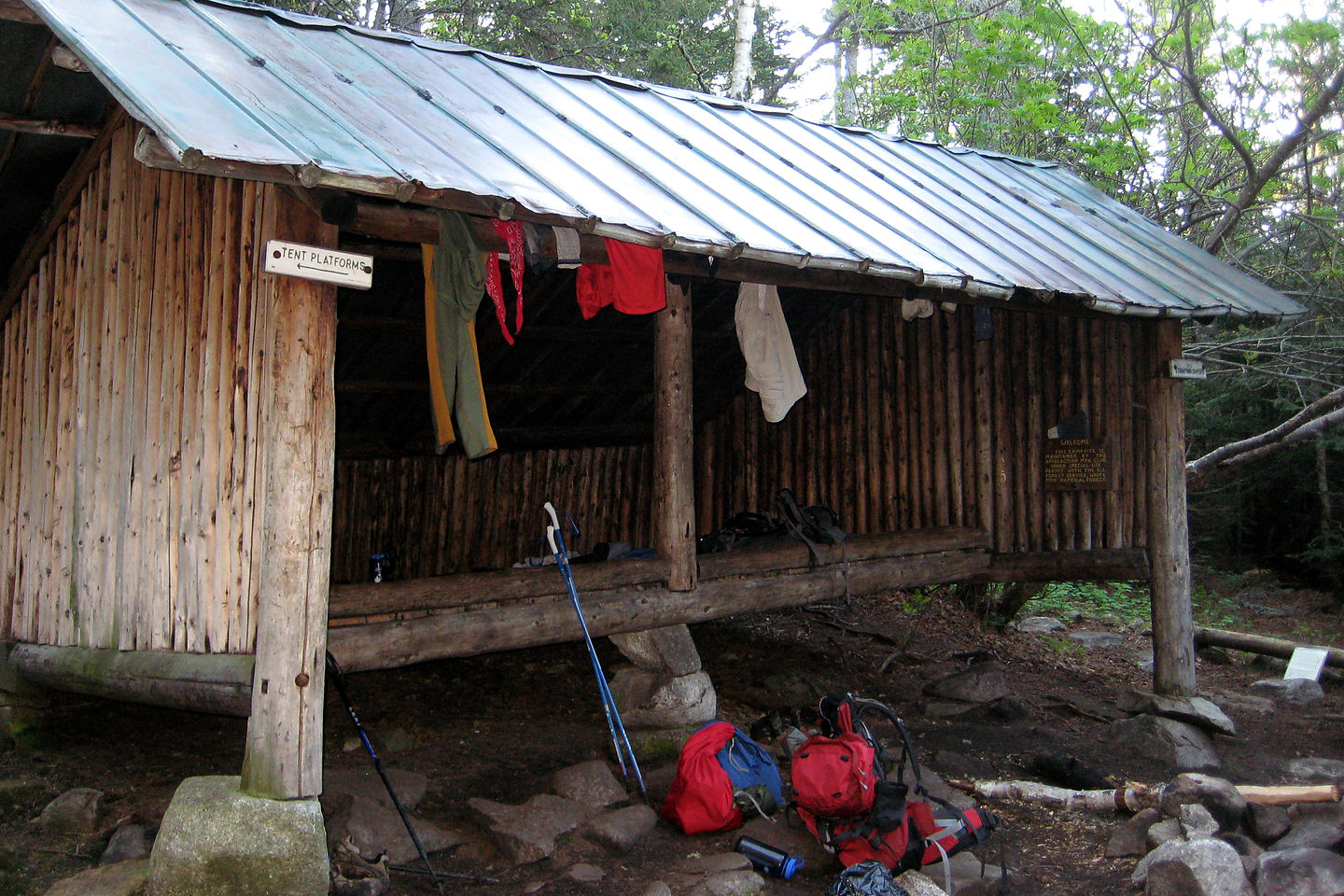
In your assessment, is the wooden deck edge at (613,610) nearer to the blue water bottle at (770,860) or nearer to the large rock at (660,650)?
the large rock at (660,650)

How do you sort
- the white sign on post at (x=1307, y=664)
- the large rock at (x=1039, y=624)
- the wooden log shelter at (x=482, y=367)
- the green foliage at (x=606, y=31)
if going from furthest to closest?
the green foliage at (x=606, y=31), the large rock at (x=1039, y=624), the white sign on post at (x=1307, y=664), the wooden log shelter at (x=482, y=367)

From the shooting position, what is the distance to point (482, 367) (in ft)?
27.6

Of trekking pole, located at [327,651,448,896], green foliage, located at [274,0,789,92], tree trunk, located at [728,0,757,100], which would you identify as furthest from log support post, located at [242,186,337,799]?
tree trunk, located at [728,0,757,100]

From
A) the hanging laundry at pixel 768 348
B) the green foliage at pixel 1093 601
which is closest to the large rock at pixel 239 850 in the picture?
the hanging laundry at pixel 768 348

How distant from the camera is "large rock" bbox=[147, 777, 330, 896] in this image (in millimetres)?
3861

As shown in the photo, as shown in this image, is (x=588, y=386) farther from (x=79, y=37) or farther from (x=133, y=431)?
(x=79, y=37)

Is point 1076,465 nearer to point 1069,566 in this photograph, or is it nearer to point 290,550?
point 1069,566

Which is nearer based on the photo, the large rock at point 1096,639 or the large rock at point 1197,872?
the large rock at point 1197,872

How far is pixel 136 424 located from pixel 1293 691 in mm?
9401

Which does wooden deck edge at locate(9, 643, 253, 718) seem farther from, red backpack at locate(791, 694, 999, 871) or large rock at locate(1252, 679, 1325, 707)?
large rock at locate(1252, 679, 1325, 707)

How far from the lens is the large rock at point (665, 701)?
6336 mm

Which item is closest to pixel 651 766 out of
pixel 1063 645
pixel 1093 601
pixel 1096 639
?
pixel 1063 645

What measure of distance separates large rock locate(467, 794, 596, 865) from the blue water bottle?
0.91 meters

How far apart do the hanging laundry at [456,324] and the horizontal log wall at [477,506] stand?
4.00 m
